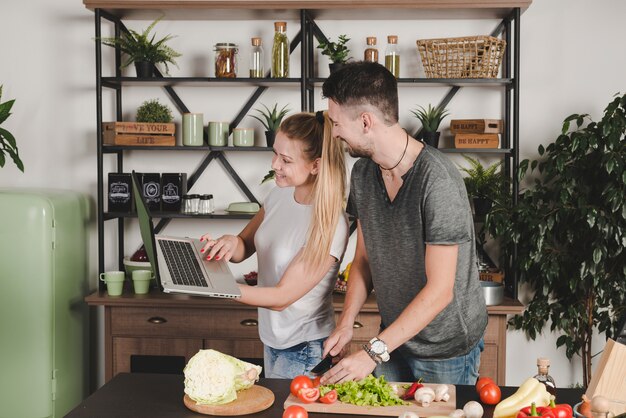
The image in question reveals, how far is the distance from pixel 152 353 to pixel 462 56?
2.12 m

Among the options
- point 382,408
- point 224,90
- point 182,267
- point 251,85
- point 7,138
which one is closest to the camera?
point 382,408

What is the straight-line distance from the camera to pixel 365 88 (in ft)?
6.77

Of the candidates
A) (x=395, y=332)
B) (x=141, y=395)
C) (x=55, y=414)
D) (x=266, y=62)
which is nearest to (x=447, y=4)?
(x=266, y=62)

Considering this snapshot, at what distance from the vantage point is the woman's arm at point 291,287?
2.18 meters

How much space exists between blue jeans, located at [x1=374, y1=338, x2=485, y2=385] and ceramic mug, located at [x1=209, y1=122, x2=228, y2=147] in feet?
6.40

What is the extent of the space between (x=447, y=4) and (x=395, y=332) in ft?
7.16

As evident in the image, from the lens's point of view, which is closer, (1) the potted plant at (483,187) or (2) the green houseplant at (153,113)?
(1) the potted plant at (483,187)

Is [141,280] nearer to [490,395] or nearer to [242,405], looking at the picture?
[242,405]

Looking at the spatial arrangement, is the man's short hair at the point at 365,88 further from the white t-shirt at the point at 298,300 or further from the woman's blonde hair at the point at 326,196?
the white t-shirt at the point at 298,300

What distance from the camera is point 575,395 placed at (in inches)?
76.3

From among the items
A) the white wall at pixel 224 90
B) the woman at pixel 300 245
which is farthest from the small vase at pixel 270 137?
the woman at pixel 300 245

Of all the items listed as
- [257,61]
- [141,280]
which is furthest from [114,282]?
[257,61]

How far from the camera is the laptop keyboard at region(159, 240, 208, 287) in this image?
204cm

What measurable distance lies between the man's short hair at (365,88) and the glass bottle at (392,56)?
1815 mm
